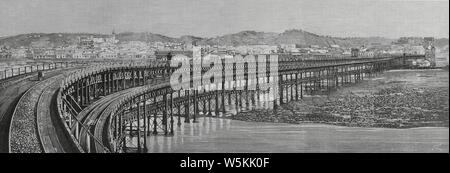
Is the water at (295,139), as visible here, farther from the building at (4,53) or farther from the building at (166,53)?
the building at (166,53)

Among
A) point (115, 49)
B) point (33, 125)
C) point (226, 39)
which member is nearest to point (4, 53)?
point (33, 125)

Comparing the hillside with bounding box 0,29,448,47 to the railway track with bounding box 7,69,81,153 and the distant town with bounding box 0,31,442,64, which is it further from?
the railway track with bounding box 7,69,81,153

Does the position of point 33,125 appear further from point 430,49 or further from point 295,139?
point 430,49

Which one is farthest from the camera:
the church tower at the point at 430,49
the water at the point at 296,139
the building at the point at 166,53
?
the building at the point at 166,53

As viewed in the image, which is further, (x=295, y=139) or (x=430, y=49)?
(x=430, y=49)

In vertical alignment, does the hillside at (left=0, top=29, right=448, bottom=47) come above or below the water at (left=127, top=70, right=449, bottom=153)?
above

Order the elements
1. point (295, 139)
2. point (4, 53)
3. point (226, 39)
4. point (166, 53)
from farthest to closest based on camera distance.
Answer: point (226, 39)
point (166, 53)
point (4, 53)
point (295, 139)

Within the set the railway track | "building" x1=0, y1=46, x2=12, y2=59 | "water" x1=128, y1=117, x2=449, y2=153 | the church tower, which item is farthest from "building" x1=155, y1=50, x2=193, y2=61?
the railway track

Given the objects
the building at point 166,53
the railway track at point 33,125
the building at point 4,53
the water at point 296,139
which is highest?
the building at point 166,53

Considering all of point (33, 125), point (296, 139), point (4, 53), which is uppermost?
point (4, 53)

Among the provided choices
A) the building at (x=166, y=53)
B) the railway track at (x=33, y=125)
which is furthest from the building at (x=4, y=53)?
the building at (x=166, y=53)

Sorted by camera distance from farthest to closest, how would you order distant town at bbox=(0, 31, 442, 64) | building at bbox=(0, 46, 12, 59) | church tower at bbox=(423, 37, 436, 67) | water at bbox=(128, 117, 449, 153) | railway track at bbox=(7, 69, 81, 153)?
church tower at bbox=(423, 37, 436, 67) < distant town at bbox=(0, 31, 442, 64) < building at bbox=(0, 46, 12, 59) < water at bbox=(128, 117, 449, 153) < railway track at bbox=(7, 69, 81, 153)
